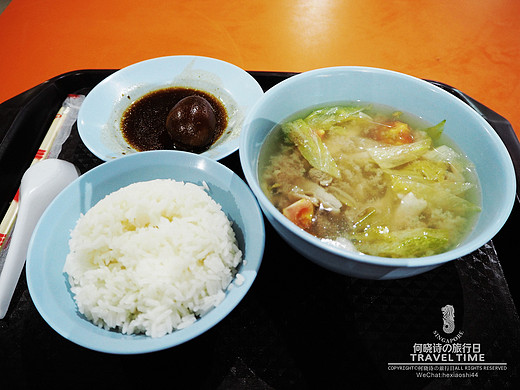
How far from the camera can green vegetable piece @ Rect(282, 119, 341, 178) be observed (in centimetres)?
160

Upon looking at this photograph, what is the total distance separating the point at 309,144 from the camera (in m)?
1.63

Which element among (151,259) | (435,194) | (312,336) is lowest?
(312,336)

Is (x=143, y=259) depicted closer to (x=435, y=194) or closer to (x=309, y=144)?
(x=309, y=144)

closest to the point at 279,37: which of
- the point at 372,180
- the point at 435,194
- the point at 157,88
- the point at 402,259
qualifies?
the point at 157,88

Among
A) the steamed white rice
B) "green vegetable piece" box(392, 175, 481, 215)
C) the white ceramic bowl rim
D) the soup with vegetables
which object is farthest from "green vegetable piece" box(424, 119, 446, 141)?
the steamed white rice

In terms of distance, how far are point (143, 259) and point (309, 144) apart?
90 centimetres

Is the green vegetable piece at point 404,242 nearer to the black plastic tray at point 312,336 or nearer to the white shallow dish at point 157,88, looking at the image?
the black plastic tray at point 312,336

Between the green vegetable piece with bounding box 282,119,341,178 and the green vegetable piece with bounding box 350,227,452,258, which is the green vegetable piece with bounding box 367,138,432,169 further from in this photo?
the green vegetable piece with bounding box 350,227,452,258

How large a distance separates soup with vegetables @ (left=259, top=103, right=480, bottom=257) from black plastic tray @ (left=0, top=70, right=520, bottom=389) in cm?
23

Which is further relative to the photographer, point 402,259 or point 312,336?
point 312,336

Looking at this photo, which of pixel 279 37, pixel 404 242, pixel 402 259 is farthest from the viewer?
pixel 279 37

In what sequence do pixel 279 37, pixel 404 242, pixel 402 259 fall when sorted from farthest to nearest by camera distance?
pixel 279 37 → pixel 404 242 → pixel 402 259

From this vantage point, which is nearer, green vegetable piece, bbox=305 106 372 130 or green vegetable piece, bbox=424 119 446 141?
green vegetable piece, bbox=424 119 446 141

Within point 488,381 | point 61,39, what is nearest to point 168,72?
point 61,39
